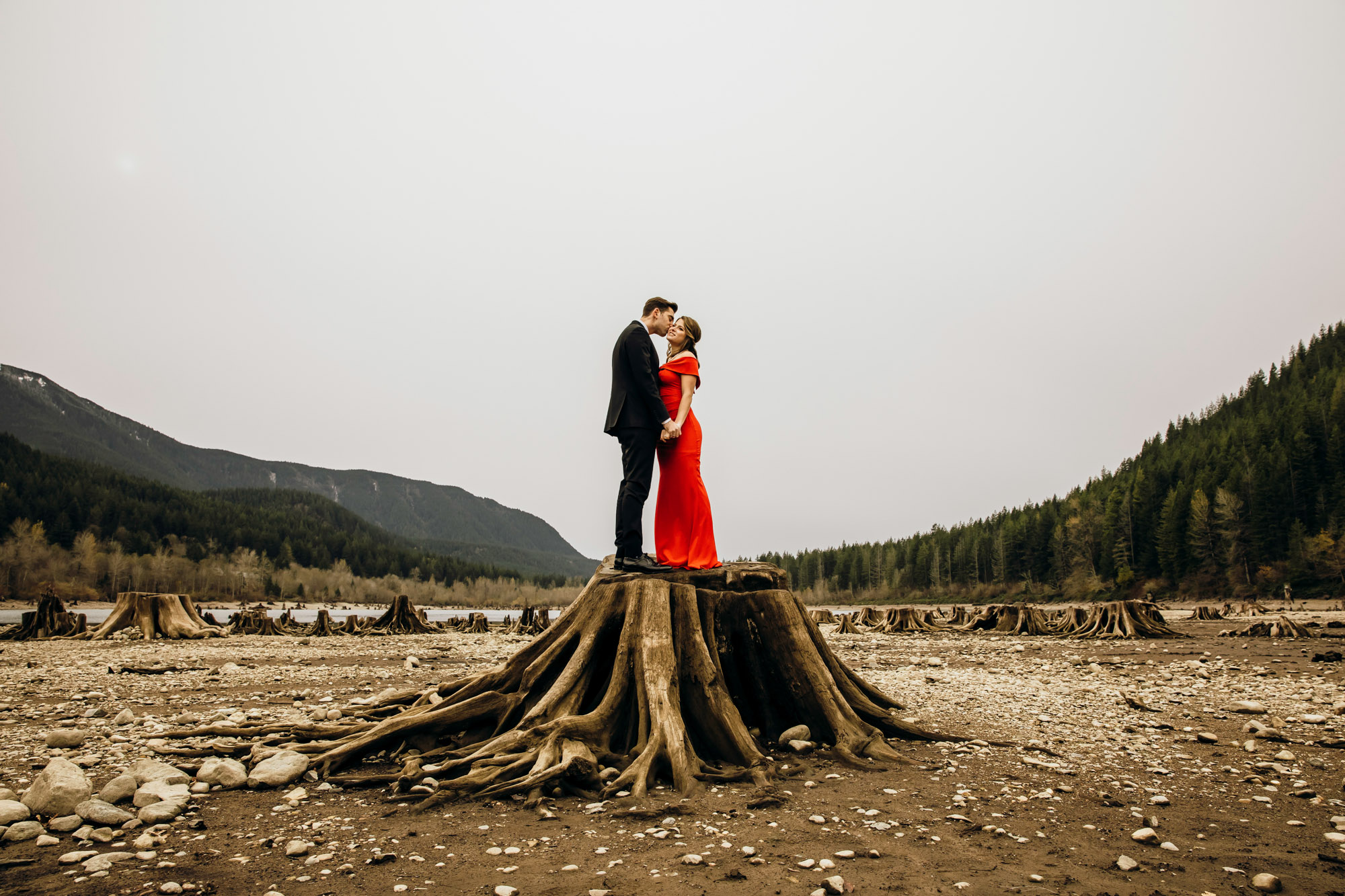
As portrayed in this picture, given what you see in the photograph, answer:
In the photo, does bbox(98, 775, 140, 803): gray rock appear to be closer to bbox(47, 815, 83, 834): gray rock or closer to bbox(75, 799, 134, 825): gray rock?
bbox(75, 799, 134, 825): gray rock

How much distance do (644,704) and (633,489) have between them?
6.63 feet

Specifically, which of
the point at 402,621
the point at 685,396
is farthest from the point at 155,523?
the point at 685,396

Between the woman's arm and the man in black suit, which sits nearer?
the man in black suit

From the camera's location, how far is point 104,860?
11.7ft

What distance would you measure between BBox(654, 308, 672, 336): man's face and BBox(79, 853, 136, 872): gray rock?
5.61 meters

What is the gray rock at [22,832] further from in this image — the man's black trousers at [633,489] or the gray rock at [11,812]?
the man's black trousers at [633,489]

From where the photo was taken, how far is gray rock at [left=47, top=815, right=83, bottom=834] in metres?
4.06

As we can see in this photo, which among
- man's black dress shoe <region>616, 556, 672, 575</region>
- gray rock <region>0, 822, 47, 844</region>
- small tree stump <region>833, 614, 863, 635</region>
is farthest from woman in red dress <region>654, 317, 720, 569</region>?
small tree stump <region>833, 614, 863, 635</region>

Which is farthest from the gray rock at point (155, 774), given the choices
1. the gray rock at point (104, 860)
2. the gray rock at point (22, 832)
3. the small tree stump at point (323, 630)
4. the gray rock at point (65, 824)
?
the small tree stump at point (323, 630)

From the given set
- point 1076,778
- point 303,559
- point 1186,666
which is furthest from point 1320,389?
point 303,559

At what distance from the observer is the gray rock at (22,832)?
3.90 metres

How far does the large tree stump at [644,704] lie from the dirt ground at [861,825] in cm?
31

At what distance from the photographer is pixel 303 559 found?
526 ft

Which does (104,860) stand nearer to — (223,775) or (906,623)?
(223,775)
